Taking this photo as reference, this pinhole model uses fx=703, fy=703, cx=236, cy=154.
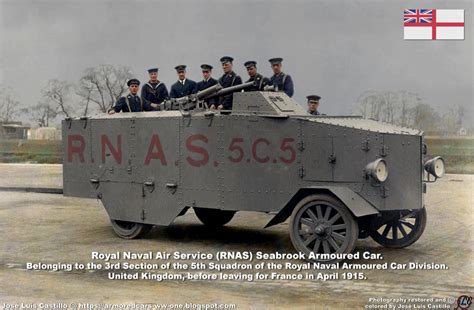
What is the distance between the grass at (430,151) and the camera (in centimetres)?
1271

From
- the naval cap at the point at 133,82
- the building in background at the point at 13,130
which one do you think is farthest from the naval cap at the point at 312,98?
the building in background at the point at 13,130

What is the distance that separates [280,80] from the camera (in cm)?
1050

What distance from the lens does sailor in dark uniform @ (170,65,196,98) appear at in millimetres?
11312

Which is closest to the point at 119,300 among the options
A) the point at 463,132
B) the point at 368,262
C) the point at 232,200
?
the point at 232,200

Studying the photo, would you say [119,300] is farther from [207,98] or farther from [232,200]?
[207,98]

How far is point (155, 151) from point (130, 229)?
1415 millimetres

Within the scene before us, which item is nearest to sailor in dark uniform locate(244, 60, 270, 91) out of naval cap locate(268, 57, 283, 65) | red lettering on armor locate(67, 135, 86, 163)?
naval cap locate(268, 57, 283, 65)

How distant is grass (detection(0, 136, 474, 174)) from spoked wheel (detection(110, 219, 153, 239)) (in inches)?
175

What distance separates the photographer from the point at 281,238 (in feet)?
35.4

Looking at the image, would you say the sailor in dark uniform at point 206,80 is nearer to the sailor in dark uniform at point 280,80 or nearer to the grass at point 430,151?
the sailor in dark uniform at point 280,80

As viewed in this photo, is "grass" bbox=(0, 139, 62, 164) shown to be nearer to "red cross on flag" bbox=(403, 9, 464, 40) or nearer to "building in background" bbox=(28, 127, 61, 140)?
"building in background" bbox=(28, 127, 61, 140)

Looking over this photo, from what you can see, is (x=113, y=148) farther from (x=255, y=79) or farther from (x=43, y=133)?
(x=43, y=133)

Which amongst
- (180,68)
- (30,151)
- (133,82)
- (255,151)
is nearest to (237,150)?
(255,151)

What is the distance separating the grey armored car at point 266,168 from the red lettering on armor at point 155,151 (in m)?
0.02
